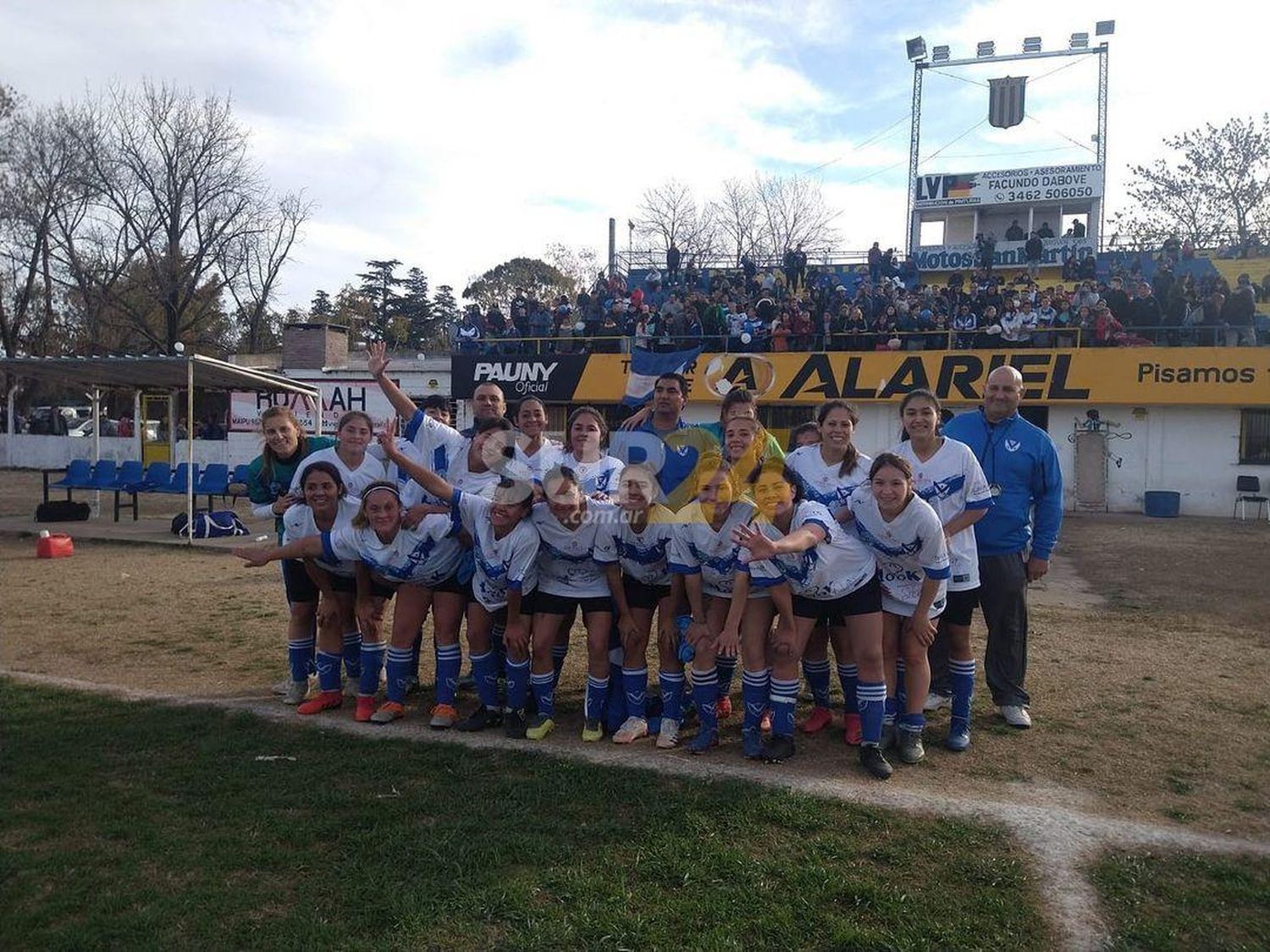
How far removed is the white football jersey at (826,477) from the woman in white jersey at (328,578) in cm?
273

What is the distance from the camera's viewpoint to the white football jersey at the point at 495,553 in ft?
Result: 16.4

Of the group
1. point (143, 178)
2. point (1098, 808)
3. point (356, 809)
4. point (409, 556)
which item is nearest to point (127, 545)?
point (409, 556)

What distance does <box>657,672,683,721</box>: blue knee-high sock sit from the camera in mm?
5125

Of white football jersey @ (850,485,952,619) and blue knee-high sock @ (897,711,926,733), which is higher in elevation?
white football jersey @ (850,485,952,619)

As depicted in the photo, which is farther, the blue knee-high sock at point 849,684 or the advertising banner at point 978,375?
the advertising banner at point 978,375

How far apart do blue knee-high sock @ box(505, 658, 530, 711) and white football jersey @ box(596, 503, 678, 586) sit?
2.70ft

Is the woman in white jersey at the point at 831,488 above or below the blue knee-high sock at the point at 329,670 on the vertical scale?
above

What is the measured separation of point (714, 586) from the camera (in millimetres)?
4984

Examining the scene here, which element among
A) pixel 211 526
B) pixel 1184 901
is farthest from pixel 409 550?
pixel 211 526

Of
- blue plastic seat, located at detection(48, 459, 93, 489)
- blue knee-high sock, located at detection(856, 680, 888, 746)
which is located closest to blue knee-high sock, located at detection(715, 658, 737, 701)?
blue knee-high sock, located at detection(856, 680, 888, 746)

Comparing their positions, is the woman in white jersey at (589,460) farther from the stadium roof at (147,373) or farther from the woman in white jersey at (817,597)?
the stadium roof at (147,373)

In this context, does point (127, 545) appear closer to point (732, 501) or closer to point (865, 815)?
point (732, 501)

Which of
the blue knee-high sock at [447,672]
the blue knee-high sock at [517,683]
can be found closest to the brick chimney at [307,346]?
the blue knee-high sock at [447,672]

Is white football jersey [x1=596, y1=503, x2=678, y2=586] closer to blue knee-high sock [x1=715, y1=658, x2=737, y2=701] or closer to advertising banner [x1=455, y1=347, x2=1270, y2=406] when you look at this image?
blue knee-high sock [x1=715, y1=658, x2=737, y2=701]
